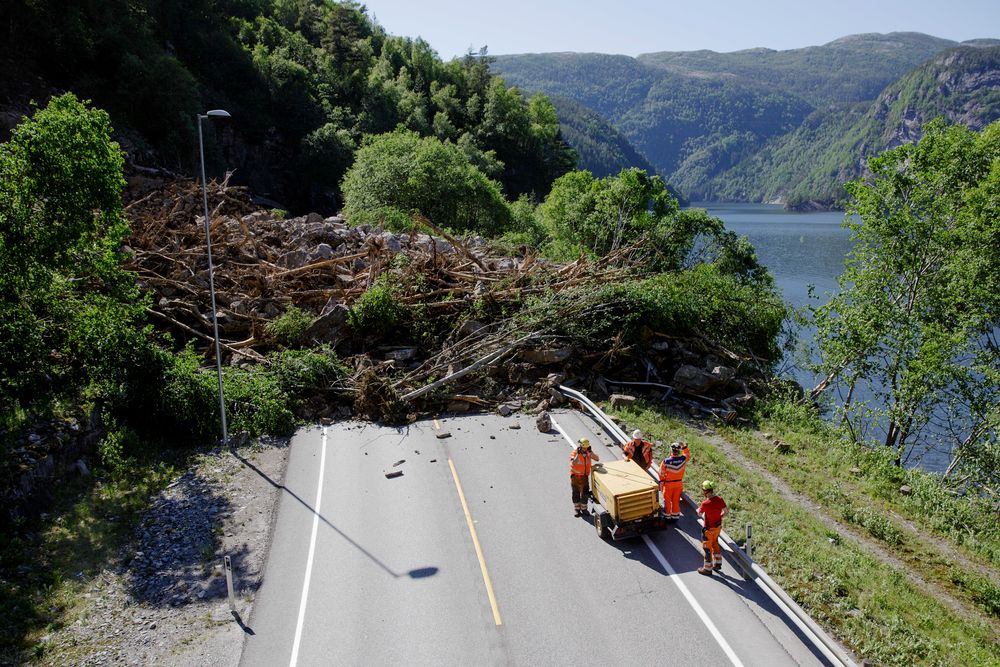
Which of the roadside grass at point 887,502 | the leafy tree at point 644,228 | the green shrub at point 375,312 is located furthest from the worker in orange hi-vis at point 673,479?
the leafy tree at point 644,228

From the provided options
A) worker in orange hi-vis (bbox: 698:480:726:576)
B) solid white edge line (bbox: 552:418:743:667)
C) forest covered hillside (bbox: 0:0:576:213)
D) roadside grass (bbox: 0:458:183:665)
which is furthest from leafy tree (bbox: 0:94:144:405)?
forest covered hillside (bbox: 0:0:576:213)

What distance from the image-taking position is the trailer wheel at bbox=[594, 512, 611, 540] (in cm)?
1166

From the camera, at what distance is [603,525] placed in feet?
38.5

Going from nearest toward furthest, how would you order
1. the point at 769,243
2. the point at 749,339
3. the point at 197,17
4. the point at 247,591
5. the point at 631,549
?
the point at 247,591 → the point at 631,549 → the point at 749,339 → the point at 197,17 → the point at 769,243

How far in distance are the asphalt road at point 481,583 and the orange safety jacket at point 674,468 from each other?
3.47ft

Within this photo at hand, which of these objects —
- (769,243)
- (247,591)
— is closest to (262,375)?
(247,591)

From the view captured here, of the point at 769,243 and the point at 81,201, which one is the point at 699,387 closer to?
the point at 81,201

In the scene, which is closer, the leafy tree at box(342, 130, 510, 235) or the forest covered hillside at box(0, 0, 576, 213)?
the forest covered hillside at box(0, 0, 576, 213)

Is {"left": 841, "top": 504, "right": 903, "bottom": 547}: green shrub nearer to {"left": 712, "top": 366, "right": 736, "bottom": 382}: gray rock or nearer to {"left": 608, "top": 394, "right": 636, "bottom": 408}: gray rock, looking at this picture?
{"left": 608, "top": 394, "right": 636, "bottom": 408}: gray rock

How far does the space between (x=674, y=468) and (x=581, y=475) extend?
1.82m

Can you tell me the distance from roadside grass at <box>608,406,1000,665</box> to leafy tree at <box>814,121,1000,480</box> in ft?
28.8

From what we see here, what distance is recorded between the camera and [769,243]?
302ft

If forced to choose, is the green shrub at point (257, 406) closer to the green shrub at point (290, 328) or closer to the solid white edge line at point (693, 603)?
the green shrub at point (290, 328)

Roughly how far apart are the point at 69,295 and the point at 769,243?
303 ft
